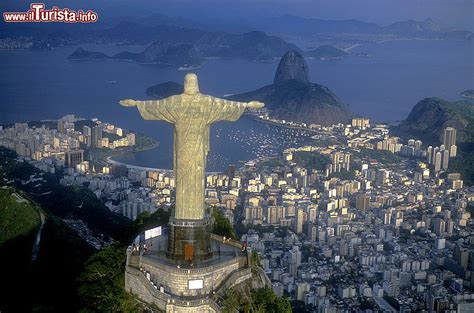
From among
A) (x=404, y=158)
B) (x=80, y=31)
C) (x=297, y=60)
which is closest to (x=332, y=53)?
(x=297, y=60)

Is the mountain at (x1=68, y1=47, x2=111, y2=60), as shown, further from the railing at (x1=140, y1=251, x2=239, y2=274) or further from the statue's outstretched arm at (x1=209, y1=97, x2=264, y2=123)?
the railing at (x1=140, y1=251, x2=239, y2=274)

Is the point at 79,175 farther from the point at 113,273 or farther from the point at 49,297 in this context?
the point at 113,273

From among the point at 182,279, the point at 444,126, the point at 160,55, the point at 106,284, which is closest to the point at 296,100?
the point at 444,126

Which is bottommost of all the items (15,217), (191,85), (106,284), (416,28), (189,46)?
(15,217)

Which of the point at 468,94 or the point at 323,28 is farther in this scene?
the point at 323,28

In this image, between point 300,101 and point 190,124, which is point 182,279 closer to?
point 190,124

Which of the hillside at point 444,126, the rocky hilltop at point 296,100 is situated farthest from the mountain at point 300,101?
the hillside at point 444,126
